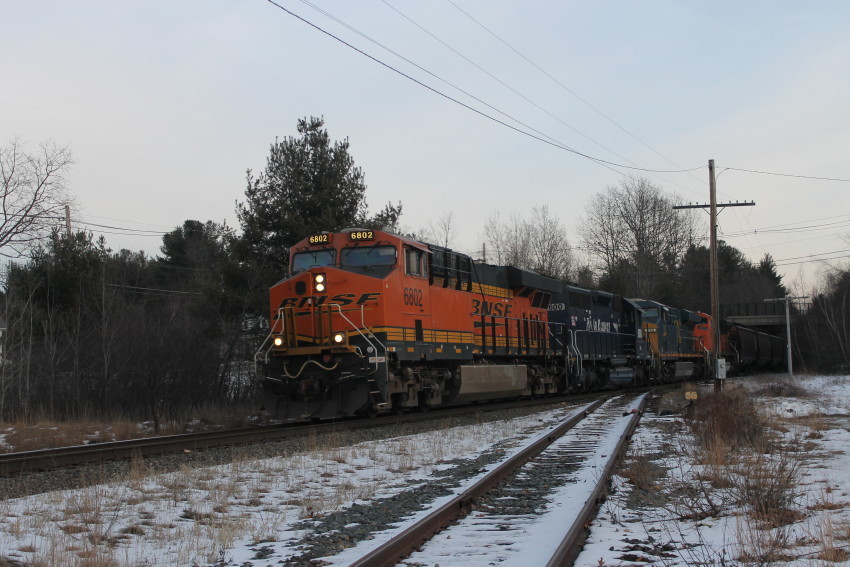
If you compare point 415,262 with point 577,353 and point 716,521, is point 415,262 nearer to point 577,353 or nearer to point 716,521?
point 716,521

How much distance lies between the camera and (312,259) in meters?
15.1

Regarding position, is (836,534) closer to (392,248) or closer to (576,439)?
(576,439)

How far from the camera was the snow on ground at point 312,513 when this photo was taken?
486cm

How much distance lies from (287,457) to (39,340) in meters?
18.0

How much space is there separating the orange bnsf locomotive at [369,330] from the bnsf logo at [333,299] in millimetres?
21

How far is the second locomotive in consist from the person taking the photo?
1384 centimetres

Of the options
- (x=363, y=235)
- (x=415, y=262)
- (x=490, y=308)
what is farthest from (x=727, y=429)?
(x=490, y=308)

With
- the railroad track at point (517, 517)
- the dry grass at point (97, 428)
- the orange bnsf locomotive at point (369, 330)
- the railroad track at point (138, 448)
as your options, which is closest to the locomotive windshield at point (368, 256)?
the orange bnsf locomotive at point (369, 330)

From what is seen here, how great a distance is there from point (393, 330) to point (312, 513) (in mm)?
7800

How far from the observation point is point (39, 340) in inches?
942

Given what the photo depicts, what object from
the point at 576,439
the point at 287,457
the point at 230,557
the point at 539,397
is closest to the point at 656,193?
the point at 539,397

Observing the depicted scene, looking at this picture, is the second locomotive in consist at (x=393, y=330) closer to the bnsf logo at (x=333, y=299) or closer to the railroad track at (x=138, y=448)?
the bnsf logo at (x=333, y=299)

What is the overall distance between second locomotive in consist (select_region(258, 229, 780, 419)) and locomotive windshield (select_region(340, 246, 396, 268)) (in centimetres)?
2

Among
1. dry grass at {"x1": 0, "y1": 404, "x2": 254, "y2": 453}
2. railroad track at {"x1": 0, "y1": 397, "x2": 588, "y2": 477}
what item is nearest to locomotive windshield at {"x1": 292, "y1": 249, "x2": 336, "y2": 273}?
railroad track at {"x1": 0, "y1": 397, "x2": 588, "y2": 477}
